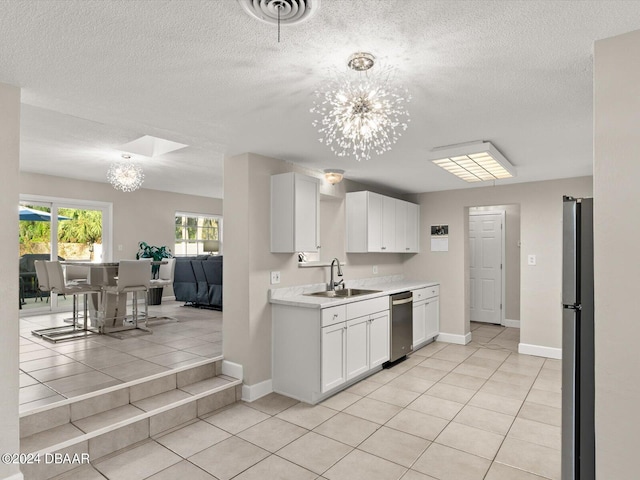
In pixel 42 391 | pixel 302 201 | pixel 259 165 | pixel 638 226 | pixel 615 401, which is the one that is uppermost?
pixel 259 165

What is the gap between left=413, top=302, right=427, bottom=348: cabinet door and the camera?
511 cm

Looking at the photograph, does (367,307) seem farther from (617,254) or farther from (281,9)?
(281,9)

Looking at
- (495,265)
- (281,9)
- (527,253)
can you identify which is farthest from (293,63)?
(495,265)

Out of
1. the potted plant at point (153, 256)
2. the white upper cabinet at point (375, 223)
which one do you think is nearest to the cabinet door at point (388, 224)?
the white upper cabinet at point (375, 223)

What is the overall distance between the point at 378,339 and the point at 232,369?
1.62m

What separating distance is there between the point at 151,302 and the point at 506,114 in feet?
22.6

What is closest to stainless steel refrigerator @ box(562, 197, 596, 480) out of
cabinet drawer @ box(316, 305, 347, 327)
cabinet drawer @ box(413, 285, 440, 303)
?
cabinet drawer @ box(316, 305, 347, 327)

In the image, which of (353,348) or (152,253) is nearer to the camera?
(353,348)

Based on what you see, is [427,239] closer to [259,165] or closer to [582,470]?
[259,165]

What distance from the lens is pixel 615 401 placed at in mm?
1621

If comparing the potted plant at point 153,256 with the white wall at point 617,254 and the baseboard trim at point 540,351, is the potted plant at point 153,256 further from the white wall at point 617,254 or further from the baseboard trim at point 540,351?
the white wall at point 617,254

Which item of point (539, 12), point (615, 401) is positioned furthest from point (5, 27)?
point (615, 401)

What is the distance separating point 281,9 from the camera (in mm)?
1454

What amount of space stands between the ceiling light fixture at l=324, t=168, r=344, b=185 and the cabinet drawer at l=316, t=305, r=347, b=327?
149 cm
